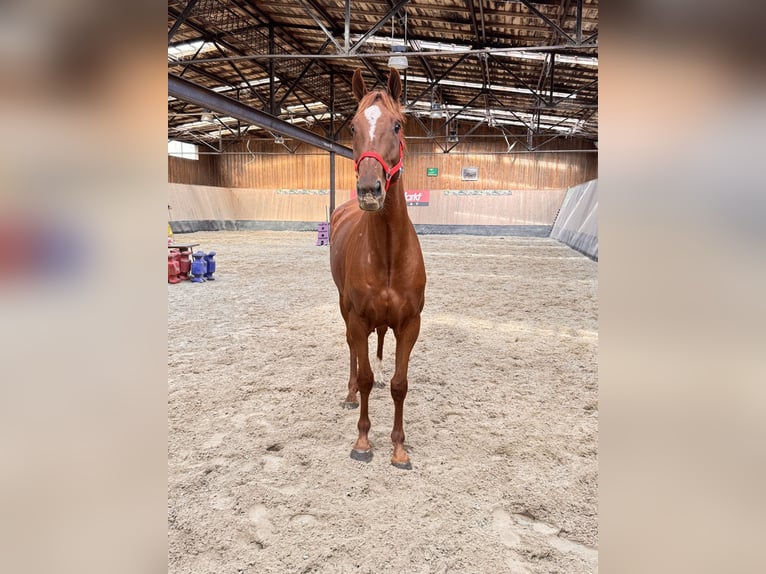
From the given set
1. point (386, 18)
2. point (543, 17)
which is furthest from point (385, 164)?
point (543, 17)

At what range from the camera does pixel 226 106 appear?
809 cm

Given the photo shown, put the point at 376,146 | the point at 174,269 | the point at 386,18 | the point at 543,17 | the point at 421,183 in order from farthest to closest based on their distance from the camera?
1. the point at 421,183
2. the point at 174,269
3. the point at 386,18
4. the point at 543,17
5. the point at 376,146

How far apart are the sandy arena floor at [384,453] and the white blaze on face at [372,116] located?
1699 mm

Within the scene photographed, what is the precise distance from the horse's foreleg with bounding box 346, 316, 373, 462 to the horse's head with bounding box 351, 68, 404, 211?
78cm

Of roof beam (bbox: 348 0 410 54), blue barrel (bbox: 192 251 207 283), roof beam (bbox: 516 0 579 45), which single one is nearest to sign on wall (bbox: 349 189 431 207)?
blue barrel (bbox: 192 251 207 283)

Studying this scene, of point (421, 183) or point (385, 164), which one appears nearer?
point (385, 164)

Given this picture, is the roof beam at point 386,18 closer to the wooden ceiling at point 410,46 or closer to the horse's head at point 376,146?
the wooden ceiling at point 410,46

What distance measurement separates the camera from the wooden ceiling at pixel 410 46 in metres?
7.80

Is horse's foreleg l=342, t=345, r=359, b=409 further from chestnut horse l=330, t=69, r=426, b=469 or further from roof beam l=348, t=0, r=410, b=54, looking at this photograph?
roof beam l=348, t=0, r=410, b=54

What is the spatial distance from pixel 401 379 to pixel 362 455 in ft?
1.55

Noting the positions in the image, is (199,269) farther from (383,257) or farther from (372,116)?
(372,116)

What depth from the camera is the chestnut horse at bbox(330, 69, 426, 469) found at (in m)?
2.00

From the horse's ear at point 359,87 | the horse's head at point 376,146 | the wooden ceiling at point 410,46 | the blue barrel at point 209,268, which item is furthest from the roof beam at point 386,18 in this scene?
the horse's head at point 376,146
